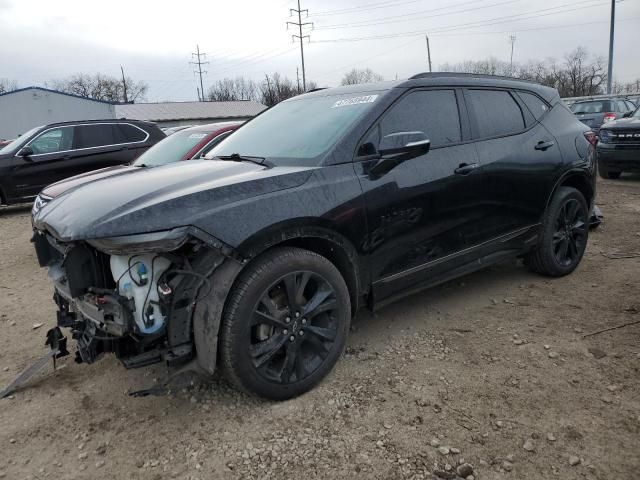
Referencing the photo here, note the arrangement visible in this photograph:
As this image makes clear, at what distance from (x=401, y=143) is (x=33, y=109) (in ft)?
151

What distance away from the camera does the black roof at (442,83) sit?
3469 mm

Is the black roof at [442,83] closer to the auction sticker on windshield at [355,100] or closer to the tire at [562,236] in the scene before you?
the auction sticker on windshield at [355,100]

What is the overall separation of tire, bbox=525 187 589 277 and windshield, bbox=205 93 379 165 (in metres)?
2.11

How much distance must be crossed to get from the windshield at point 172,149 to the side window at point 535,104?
12.4 feet

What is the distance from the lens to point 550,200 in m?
4.35

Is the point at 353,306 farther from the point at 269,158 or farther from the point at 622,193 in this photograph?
the point at 622,193

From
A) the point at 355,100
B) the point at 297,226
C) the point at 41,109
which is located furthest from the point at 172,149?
the point at 41,109

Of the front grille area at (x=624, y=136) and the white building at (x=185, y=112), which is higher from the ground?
the white building at (x=185, y=112)

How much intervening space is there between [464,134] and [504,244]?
0.97 m

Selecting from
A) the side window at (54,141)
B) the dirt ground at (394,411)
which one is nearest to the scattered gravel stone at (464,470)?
the dirt ground at (394,411)

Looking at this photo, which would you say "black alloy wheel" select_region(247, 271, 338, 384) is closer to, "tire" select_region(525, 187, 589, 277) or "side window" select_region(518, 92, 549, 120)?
"tire" select_region(525, 187, 589, 277)

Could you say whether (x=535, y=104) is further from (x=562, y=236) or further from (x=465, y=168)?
(x=465, y=168)

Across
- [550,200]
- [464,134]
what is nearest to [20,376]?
[464,134]

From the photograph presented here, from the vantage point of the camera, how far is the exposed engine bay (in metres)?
2.42
